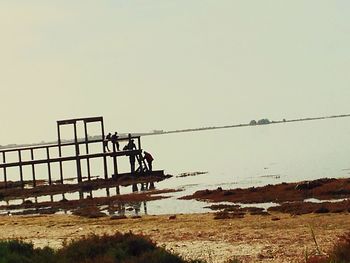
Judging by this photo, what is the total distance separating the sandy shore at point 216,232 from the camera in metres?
15.1

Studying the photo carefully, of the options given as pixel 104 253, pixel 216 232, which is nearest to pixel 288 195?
pixel 216 232

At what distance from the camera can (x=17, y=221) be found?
2673cm

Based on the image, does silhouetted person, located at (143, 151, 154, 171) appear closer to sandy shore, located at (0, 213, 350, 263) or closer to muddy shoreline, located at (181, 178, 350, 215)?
muddy shoreline, located at (181, 178, 350, 215)

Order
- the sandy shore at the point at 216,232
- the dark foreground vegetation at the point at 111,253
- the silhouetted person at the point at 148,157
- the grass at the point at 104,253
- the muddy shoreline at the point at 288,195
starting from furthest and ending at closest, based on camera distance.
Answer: the silhouetted person at the point at 148,157, the muddy shoreline at the point at 288,195, the sandy shore at the point at 216,232, the grass at the point at 104,253, the dark foreground vegetation at the point at 111,253

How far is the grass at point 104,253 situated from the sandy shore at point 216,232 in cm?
157

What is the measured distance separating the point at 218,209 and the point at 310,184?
7.31 m

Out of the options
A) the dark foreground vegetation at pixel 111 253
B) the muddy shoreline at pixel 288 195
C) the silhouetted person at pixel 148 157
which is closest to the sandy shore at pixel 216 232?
the dark foreground vegetation at pixel 111 253

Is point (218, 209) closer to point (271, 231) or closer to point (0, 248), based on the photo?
point (271, 231)

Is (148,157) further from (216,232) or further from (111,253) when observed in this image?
(111,253)

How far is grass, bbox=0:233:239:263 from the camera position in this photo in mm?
10430

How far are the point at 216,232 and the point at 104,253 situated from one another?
27.3 ft

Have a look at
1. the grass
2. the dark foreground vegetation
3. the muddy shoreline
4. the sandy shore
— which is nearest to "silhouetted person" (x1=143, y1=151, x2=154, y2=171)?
the muddy shoreline

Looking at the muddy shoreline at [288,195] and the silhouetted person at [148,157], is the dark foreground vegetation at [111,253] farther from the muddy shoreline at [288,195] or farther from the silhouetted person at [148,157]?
the silhouetted person at [148,157]

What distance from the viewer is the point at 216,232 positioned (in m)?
19.0
